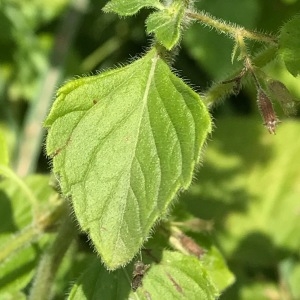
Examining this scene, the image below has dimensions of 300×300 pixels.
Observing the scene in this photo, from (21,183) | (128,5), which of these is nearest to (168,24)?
(128,5)

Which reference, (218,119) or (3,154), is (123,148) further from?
(218,119)

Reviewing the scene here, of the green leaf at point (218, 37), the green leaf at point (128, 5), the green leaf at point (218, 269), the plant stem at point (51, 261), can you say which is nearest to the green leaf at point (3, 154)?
the plant stem at point (51, 261)

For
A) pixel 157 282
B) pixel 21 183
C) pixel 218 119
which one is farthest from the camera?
pixel 218 119

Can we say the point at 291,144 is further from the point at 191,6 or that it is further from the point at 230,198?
the point at 191,6

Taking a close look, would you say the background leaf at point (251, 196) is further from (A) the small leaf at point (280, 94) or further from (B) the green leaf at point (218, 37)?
(A) the small leaf at point (280, 94)

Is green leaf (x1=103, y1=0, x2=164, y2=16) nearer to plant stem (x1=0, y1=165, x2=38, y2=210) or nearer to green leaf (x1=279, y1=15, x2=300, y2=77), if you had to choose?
green leaf (x1=279, y1=15, x2=300, y2=77)

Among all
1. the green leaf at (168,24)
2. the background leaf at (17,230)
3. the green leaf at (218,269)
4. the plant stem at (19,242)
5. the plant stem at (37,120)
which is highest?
the green leaf at (168,24)

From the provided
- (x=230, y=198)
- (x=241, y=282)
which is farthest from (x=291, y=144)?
(x=241, y=282)
